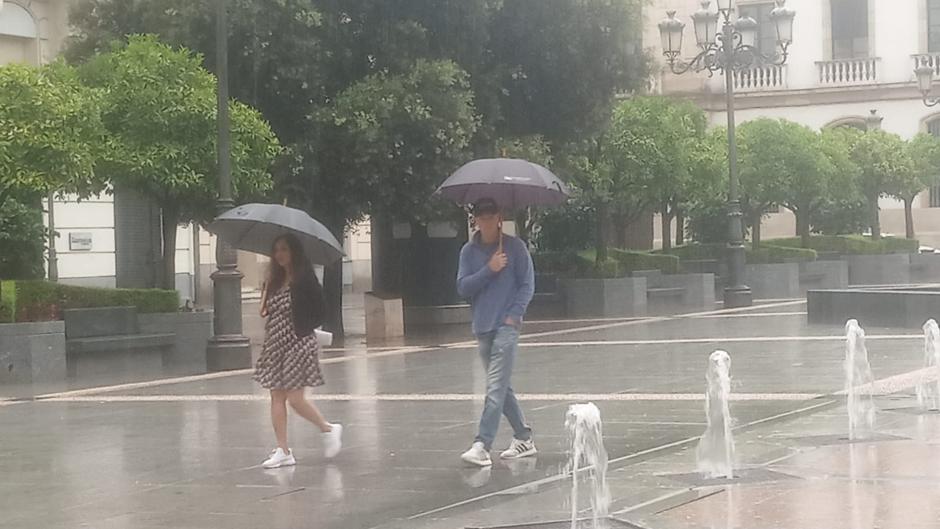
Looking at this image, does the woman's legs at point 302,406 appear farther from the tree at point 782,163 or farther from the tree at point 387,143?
the tree at point 782,163

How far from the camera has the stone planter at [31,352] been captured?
59.9ft

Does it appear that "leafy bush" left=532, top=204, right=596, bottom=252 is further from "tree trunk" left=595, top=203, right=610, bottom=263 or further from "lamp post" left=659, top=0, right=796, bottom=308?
"lamp post" left=659, top=0, right=796, bottom=308

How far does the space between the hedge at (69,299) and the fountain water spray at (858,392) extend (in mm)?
10931

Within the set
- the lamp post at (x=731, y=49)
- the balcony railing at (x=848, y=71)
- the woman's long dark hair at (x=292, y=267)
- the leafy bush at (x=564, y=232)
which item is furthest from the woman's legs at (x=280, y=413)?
the balcony railing at (x=848, y=71)

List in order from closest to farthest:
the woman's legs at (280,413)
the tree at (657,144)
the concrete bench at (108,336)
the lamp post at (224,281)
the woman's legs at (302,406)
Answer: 1. the woman's legs at (280,413)
2. the woman's legs at (302,406)
3. the lamp post at (224,281)
4. the concrete bench at (108,336)
5. the tree at (657,144)

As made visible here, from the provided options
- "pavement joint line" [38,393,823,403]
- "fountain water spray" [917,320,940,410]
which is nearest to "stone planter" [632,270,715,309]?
"fountain water spray" [917,320,940,410]

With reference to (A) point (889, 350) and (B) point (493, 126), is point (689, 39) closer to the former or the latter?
(B) point (493, 126)

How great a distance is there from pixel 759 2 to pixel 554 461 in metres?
41.3

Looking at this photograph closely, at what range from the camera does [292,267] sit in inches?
399

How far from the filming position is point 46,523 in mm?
8320

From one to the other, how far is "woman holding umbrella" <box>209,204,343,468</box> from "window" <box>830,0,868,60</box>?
42.3m

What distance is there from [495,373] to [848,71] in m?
42.3

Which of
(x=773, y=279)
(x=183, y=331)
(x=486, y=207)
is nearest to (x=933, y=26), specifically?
(x=773, y=279)

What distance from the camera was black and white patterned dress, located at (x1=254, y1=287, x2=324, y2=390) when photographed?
10023mm
